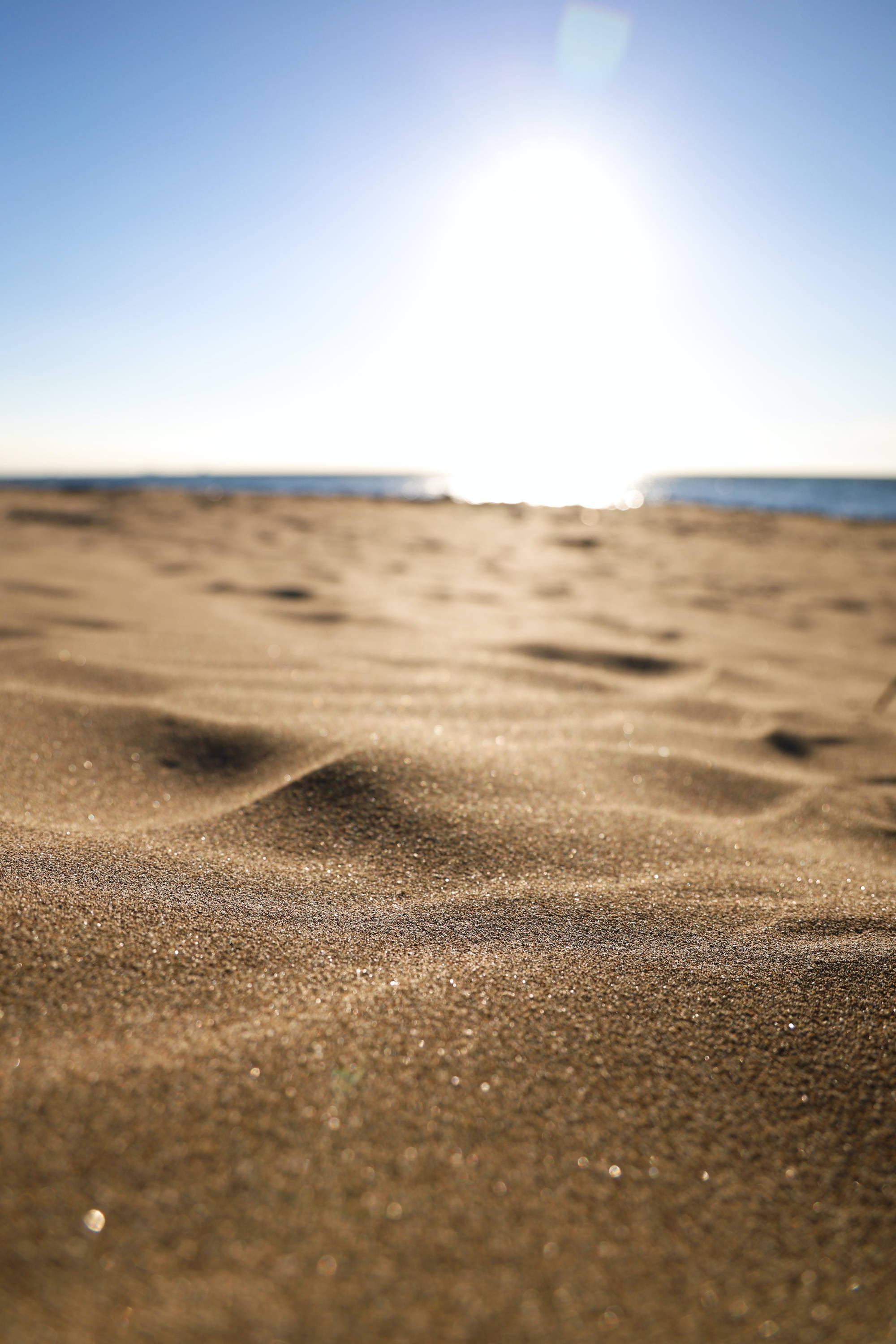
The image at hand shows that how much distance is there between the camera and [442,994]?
0.74m

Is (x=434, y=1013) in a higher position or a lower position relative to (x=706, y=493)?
lower

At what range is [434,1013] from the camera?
715mm

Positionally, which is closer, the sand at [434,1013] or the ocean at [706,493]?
the sand at [434,1013]

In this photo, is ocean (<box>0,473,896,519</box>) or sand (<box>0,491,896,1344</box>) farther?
ocean (<box>0,473,896,519</box>)

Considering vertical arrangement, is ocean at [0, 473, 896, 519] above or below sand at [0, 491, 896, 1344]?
above

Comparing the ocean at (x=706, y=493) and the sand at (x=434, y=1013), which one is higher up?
the ocean at (x=706, y=493)

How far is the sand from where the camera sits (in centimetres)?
49

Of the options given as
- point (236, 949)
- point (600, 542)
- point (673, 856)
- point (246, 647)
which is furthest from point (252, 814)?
point (600, 542)

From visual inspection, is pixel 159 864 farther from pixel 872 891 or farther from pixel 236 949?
pixel 872 891

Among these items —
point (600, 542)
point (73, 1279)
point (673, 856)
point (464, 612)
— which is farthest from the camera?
point (600, 542)

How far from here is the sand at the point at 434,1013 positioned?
0.49m

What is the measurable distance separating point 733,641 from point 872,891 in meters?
1.88

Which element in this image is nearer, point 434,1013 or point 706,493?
point 434,1013

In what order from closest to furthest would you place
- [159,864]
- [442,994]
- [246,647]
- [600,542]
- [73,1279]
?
[73,1279] < [442,994] < [159,864] < [246,647] < [600,542]
